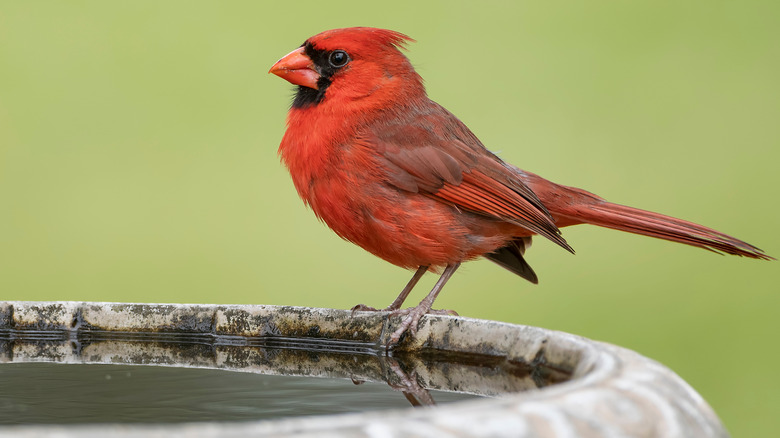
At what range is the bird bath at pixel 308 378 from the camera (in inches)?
33.4

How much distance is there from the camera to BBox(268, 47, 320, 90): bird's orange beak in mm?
2484

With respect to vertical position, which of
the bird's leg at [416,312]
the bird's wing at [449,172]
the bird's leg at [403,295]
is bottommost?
the bird's leg at [403,295]

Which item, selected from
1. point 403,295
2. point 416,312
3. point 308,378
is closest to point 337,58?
point 403,295

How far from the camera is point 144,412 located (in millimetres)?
1347

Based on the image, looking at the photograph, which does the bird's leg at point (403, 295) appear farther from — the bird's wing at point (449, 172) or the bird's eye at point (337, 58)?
the bird's eye at point (337, 58)

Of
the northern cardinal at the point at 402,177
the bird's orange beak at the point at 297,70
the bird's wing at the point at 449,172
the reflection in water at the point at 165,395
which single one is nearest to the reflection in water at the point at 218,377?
the reflection in water at the point at 165,395

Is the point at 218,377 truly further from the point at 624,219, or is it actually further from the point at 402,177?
the point at 624,219

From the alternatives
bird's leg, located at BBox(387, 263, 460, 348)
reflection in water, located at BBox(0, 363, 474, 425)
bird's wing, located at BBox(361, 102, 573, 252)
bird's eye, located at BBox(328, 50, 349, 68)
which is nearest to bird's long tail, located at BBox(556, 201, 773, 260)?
bird's wing, located at BBox(361, 102, 573, 252)

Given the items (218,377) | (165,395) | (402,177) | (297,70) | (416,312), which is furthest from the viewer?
(297,70)

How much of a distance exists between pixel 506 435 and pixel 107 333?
1.29 metres

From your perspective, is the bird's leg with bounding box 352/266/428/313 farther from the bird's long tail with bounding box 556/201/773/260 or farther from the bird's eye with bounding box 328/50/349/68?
the bird's eye with bounding box 328/50/349/68

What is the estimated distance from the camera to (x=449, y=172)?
2.42m

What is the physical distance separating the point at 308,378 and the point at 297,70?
111 cm

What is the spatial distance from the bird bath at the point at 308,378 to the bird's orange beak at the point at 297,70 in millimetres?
824
